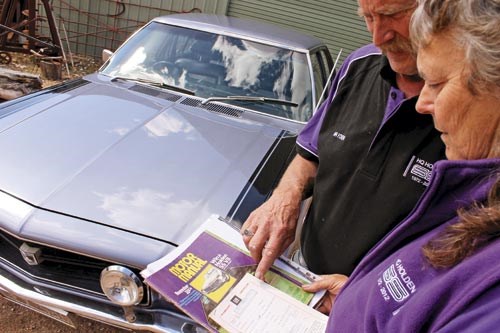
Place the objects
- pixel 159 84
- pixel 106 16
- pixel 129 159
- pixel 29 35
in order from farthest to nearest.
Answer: pixel 106 16
pixel 29 35
pixel 159 84
pixel 129 159

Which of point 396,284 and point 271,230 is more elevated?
point 396,284

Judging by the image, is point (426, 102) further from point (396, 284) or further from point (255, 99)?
point (255, 99)

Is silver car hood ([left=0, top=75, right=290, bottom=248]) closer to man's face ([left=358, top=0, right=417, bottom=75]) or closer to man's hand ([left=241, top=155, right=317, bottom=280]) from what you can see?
man's hand ([left=241, top=155, right=317, bottom=280])

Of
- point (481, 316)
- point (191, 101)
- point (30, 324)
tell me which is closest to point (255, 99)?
point (191, 101)

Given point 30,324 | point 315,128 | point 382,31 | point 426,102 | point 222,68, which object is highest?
point 382,31

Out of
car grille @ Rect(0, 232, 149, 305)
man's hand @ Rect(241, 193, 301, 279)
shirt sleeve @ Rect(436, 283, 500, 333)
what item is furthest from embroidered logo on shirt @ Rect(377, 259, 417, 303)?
car grille @ Rect(0, 232, 149, 305)

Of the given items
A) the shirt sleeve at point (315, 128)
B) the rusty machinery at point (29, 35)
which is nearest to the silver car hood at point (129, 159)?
the shirt sleeve at point (315, 128)

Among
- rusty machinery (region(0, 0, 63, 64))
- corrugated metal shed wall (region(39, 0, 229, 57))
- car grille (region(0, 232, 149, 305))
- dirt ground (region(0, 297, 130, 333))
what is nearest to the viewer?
car grille (region(0, 232, 149, 305))

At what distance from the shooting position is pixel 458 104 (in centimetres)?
74

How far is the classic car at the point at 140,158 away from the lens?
154 cm

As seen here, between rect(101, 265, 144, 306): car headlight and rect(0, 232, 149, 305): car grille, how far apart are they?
0.08 meters

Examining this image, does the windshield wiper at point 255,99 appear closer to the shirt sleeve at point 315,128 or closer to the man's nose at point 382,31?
the shirt sleeve at point 315,128

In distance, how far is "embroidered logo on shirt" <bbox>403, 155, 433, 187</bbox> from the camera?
3.85ft

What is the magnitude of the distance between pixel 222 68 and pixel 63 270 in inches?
66.6
